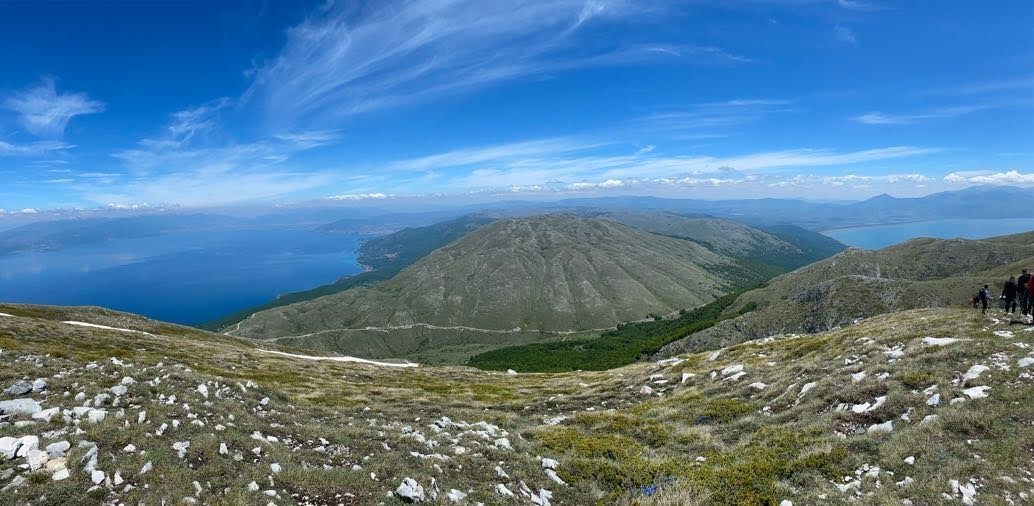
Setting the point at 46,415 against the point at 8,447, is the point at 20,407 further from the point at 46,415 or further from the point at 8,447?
the point at 8,447

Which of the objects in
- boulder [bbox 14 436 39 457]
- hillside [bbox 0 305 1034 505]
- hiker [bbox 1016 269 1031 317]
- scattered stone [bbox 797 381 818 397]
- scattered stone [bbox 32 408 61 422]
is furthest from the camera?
hiker [bbox 1016 269 1031 317]

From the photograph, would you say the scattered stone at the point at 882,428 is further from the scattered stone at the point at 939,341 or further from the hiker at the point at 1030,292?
the hiker at the point at 1030,292

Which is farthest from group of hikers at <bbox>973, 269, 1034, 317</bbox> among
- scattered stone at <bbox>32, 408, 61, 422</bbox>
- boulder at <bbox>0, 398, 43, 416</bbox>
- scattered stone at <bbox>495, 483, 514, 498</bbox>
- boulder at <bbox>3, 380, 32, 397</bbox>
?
boulder at <bbox>3, 380, 32, 397</bbox>

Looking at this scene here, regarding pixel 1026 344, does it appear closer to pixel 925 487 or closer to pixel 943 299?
pixel 925 487

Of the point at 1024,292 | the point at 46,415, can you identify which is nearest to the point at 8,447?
the point at 46,415

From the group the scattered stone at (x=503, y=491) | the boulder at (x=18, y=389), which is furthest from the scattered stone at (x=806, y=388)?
the boulder at (x=18, y=389)

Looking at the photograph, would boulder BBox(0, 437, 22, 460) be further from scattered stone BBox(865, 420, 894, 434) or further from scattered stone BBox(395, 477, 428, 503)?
scattered stone BBox(865, 420, 894, 434)

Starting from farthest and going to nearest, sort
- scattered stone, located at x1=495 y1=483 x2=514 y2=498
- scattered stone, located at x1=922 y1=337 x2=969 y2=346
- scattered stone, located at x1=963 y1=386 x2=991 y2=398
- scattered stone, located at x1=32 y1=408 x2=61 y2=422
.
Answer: scattered stone, located at x1=922 y1=337 x2=969 y2=346
scattered stone, located at x1=963 y1=386 x2=991 y2=398
scattered stone, located at x1=495 y1=483 x2=514 y2=498
scattered stone, located at x1=32 y1=408 x2=61 y2=422

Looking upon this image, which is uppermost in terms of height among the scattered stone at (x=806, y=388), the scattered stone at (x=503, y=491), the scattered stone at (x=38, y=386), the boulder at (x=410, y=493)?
the scattered stone at (x=38, y=386)
